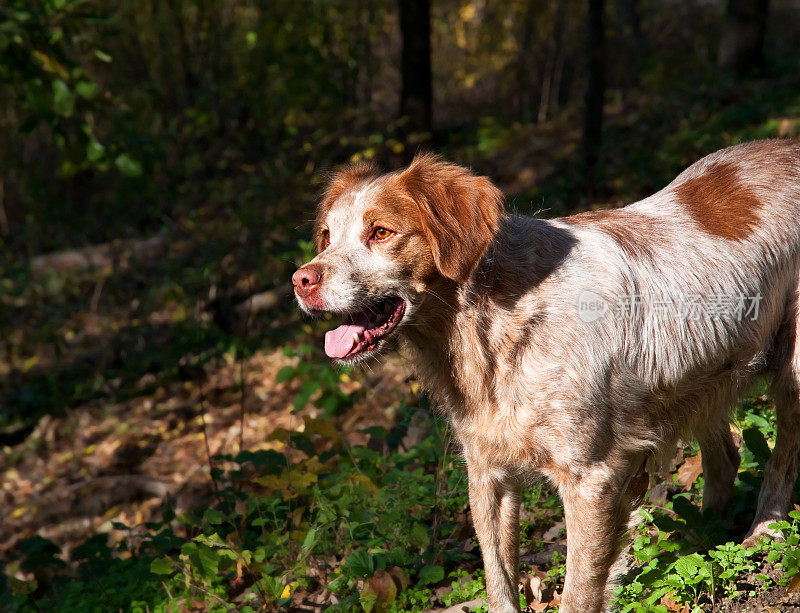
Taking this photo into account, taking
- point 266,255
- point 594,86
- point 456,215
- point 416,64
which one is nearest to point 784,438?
point 456,215

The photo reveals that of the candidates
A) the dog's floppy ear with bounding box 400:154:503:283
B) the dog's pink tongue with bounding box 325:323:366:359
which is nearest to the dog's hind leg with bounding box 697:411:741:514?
the dog's floppy ear with bounding box 400:154:503:283

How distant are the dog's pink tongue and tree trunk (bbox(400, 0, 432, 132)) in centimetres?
768

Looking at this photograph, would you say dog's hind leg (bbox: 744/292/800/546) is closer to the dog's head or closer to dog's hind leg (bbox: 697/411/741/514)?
dog's hind leg (bbox: 697/411/741/514)

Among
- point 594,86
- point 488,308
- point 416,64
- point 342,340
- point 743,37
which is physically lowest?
point 342,340

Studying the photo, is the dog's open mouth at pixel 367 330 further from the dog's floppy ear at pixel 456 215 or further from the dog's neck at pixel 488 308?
the dog's floppy ear at pixel 456 215

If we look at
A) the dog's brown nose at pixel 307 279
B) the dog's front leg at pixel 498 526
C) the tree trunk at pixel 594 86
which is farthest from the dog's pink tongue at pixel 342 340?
the tree trunk at pixel 594 86

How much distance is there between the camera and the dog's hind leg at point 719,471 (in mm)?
3658

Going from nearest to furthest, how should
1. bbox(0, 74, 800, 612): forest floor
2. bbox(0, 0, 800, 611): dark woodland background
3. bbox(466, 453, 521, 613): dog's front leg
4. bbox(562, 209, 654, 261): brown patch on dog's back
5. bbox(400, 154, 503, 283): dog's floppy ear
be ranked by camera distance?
bbox(400, 154, 503, 283): dog's floppy ear → bbox(562, 209, 654, 261): brown patch on dog's back → bbox(466, 453, 521, 613): dog's front leg → bbox(0, 74, 800, 612): forest floor → bbox(0, 0, 800, 611): dark woodland background

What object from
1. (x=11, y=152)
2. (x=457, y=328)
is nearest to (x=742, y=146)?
(x=457, y=328)

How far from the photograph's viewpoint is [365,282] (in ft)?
9.60

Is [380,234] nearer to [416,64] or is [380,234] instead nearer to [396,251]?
[396,251]

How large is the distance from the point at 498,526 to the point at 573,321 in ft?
3.37

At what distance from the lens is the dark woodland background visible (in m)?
3.91

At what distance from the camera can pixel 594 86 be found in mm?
8500
